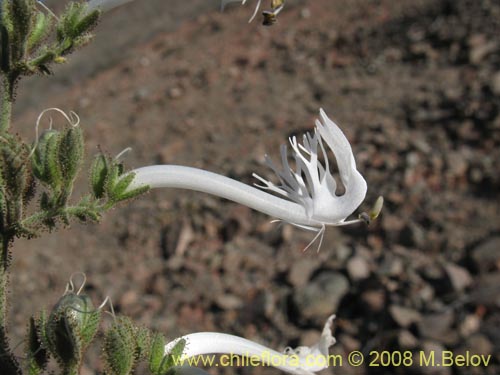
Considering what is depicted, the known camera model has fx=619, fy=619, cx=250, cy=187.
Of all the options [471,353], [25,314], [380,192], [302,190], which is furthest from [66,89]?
[302,190]

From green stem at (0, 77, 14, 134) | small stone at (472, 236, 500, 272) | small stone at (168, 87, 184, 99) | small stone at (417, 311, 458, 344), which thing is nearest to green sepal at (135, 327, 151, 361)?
green stem at (0, 77, 14, 134)

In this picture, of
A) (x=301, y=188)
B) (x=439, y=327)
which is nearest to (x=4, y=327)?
(x=301, y=188)

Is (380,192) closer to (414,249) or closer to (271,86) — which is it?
(414,249)

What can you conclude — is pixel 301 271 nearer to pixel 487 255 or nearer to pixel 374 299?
pixel 374 299

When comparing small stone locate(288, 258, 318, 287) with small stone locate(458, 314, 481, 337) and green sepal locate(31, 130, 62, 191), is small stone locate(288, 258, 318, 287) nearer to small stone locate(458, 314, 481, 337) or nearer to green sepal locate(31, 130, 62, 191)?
small stone locate(458, 314, 481, 337)

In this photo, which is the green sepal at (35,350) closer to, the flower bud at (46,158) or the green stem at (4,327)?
the green stem at (4,327)

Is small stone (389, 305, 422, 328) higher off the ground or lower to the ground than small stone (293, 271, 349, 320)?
lower

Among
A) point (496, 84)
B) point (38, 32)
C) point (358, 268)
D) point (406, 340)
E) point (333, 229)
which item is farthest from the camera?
point (496, 84)
